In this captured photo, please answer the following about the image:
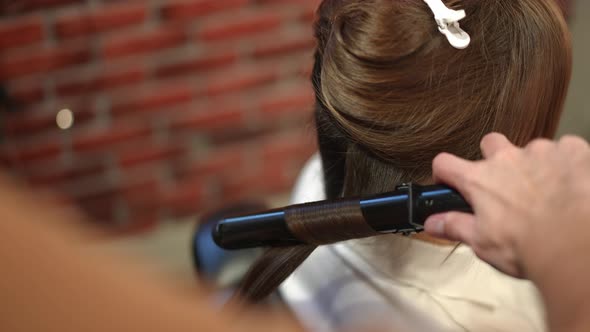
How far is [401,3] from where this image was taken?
0.83 meters

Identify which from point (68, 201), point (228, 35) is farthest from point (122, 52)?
point (68, 201)

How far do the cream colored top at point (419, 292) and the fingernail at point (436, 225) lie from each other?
A: 302mm

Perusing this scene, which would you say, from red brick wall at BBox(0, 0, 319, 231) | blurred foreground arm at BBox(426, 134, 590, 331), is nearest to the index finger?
blurred foreground arm at BBox(426, 134, 590, 331)

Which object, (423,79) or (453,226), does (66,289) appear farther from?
(423,79)

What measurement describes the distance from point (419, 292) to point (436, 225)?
13.7 inches

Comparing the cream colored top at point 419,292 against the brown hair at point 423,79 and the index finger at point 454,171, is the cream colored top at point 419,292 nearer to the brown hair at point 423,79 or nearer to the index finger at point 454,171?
the brown hair at point 423,79

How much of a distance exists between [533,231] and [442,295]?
0.42 metres

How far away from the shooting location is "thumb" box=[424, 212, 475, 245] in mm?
589

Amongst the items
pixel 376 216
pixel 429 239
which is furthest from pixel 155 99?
pixel 376 216

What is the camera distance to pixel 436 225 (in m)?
0.62

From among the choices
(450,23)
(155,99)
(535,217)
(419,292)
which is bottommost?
(419,292)

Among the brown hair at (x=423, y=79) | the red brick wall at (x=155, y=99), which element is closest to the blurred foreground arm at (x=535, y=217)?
the brown hair at (x=423, y=79)

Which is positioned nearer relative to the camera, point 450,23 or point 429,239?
point 450,23

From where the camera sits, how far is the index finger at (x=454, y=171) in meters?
0.60
